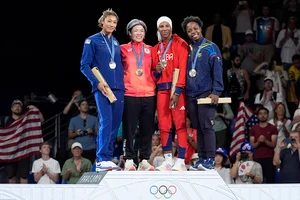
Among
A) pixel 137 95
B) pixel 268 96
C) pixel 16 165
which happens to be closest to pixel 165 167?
pixel 137 95

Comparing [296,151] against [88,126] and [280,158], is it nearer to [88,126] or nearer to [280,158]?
[280,158]

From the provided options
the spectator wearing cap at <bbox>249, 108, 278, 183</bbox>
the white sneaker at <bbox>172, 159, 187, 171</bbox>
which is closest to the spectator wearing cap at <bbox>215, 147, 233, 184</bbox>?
the spectator wearing cap at <bbox>249, 108, 278, 183</bbox>

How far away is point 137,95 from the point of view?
11.5m

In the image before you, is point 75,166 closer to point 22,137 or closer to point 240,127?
point 22,137

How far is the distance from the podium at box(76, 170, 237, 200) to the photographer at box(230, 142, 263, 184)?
3347 mm

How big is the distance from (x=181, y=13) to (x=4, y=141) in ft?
19.2

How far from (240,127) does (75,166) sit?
295 centimetres

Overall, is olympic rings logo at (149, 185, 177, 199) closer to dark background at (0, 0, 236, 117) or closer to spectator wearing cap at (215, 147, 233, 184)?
spectator wearing cap at (215, 147, 233, 184)

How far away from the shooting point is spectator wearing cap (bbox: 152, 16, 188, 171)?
11.5 m

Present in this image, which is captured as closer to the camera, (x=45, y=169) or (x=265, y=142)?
(x=45, y=169)

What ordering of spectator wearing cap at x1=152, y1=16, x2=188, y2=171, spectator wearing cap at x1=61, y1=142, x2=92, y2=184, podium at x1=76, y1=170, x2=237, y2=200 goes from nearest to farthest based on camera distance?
podium at x1=76, y1=170, x2=237, y2=200 < spectator wearing cap at x1=152, y1=16, x2=188, y2=171 < spectator wearing cap at x1=61, y1=142, x2=92, y2=184

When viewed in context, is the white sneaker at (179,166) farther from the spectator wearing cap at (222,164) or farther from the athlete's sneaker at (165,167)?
the spectator wearing cap at (222,164)

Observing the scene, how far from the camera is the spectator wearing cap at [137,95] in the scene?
37.8 feet

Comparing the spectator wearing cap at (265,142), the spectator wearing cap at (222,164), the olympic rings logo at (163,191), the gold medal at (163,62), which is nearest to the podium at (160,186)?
the olympic rings logo at (163,191)
